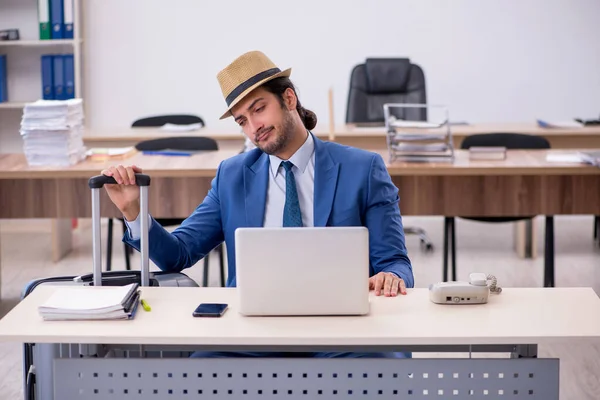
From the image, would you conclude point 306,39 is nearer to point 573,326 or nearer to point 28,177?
point 28,177

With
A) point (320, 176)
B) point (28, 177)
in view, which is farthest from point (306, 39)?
point (320, 176)

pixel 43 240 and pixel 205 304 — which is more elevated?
pixel 205 304

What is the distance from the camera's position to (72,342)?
192 centimetres

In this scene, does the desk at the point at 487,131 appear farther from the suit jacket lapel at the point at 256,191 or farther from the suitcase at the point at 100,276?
the suitcase at the point at 100,276

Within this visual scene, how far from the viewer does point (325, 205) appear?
2541 mm

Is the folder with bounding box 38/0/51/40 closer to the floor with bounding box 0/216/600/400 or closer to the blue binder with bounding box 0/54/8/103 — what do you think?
the blue binder with bounding box 0/54/8/103

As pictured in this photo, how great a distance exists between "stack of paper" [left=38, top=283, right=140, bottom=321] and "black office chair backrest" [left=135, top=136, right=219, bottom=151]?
2.48 metres

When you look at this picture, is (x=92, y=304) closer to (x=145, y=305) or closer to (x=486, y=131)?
(x=145, y=305)

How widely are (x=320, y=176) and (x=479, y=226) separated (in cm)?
395

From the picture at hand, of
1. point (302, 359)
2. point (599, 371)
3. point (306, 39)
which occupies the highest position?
point (306, 39)

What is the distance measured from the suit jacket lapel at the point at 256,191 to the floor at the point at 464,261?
1448mm

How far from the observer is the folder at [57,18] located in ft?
20.6

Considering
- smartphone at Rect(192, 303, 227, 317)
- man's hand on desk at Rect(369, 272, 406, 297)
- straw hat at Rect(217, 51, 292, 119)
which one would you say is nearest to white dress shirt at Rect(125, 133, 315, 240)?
straw hat at Rect(217, 51, 292, 119)

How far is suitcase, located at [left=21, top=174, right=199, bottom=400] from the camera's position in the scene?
2.27 m
